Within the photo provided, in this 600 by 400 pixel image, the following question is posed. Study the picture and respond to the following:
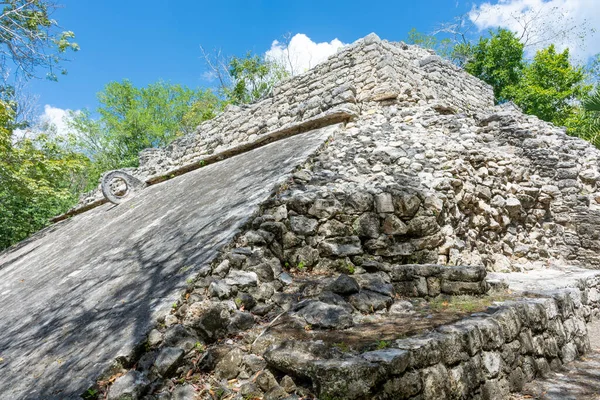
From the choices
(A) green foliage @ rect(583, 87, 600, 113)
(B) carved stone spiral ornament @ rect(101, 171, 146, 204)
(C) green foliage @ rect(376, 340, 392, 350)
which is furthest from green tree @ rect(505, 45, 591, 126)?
(C) green foliage @ rect(376, 340, 392, 350)

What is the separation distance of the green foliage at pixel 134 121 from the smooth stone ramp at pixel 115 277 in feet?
57.4

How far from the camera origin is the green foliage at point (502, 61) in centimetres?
1936

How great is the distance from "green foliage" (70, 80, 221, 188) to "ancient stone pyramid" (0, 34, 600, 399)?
17.7 m

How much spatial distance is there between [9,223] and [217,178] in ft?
43.4

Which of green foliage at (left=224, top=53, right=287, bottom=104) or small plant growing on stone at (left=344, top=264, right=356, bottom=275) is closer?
small plant growing on stone at (left=344, top=264, right=356, bottom=275)

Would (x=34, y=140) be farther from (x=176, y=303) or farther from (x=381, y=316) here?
(x=381, y=316)

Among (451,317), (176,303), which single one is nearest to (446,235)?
(451,317)

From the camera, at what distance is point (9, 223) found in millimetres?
14602

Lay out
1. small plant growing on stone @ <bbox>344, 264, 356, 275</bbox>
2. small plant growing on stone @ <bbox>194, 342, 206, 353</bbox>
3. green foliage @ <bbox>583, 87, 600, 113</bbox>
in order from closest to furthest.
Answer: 1. small plant growing on stone @ <bbox>194, 342, 206, 353</bbox>
2. small plant growing on stone @ <bbox>344, 264, 356, 275</bbox>
3. green foliage @ <bbox>583, 87, 600, 113</bbox>

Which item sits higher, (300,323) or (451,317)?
(300,323)

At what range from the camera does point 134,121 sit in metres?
22.8

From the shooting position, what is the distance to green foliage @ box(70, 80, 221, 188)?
75.4ft

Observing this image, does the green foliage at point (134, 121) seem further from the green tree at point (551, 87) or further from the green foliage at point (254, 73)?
the green tree at point (551, 87)

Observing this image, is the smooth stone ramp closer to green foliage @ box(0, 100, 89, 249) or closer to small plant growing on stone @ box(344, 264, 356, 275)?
small plant growing on stone @ box(344, 264, 356, 275)
